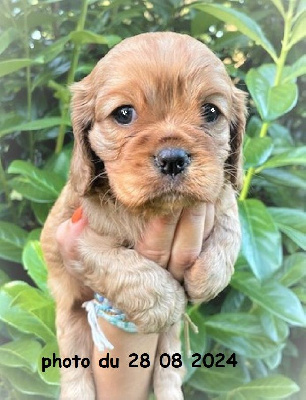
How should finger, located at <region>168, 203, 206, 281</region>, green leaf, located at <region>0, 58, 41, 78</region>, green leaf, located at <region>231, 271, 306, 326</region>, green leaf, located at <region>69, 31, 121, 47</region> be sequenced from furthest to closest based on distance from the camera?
green leaf, located at <region>231, 271, 306, 326</region> → green leaf, located at <region>0, 58, 41, 78</region> → green leaf, located at <region>69, 31, 121, 47</region> → finger, located at <region>168, 203, 206, 281</region>

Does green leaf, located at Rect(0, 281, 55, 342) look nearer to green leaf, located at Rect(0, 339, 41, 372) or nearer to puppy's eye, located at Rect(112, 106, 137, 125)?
green leaf, located at Rect(0, 339, 41, 372)

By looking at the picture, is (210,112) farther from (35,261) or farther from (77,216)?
(35,261)

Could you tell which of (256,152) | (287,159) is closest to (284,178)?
(287,159)

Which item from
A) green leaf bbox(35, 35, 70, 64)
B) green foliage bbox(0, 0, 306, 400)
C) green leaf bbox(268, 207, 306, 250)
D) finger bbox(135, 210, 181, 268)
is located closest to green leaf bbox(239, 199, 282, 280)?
green foliage bbox(0, 0, 306, 400)

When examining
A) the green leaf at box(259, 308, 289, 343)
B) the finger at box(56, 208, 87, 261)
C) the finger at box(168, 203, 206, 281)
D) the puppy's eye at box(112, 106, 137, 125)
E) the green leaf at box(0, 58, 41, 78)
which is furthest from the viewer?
the green leaf at box(259, 308, 289, 343)

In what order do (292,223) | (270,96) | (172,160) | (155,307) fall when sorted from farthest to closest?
1. (292,223)
2. (270,96)
3. (155,307)
4. (172,160)

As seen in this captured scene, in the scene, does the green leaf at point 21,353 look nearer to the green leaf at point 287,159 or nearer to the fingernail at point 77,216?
the fingernail at point 77,216

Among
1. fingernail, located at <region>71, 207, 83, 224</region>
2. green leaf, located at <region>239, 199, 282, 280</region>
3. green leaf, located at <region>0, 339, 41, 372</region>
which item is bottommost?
green leaf, located at <region>0, 339, 41, 372</region>

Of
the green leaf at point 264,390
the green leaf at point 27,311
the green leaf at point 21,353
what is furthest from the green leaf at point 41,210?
the green leaf at point 264,390

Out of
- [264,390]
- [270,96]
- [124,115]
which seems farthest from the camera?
[264,390]
